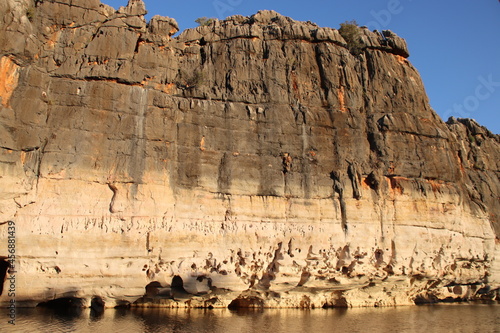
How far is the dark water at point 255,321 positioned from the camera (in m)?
16.7

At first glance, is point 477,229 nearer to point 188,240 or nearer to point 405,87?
point 405,87

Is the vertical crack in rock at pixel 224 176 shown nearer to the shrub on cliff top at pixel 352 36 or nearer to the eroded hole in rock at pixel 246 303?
the eroded hole in rock at pixel 246 303

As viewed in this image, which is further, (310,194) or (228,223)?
(310,194)

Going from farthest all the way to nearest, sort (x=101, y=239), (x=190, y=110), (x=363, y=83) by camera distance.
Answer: (x=363, y=83)
(x=190, y=110)
(x=101, y=239)

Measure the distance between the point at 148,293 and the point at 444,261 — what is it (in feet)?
47.6

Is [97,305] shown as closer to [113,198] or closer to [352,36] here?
[113,198]

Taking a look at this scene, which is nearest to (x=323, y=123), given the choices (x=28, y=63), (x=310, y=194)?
(x=310, y=194)

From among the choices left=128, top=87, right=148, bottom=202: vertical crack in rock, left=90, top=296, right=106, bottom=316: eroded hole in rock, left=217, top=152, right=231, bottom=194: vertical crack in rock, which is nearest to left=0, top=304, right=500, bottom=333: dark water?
left=90, top=296, right=106, bottom=316: eroded hole in rock

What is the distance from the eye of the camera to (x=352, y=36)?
1059 inches

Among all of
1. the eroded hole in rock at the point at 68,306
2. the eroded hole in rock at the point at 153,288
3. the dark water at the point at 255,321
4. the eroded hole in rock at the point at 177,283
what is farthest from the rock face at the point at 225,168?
the dark water at the point at 255,321

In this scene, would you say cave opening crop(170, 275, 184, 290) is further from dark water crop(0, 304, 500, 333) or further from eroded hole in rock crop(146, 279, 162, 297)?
dark water crop(0, 304, 500, 333)

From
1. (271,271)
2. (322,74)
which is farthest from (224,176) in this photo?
(322,74)

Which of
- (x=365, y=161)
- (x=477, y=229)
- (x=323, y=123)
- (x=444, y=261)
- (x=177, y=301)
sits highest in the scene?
(x=323, y=123)

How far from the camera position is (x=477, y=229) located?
25.7 m
